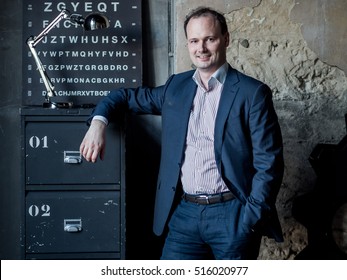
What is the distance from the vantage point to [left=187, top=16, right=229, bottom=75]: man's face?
8.29ft

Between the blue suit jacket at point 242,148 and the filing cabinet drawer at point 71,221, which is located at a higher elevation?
the blue suit jacket at point 242,148

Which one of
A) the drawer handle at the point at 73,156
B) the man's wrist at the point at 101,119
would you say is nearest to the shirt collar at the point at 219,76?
the man's wrist at the point at 101,119

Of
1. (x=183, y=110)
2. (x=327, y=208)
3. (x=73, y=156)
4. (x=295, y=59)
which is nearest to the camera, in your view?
(x=183, y=110)

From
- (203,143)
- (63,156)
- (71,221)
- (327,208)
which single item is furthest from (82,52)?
(327,208)

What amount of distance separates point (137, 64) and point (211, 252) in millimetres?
1343

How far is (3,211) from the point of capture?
3.59 metres

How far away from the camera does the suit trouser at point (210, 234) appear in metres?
2.45

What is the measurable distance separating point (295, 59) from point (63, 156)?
5.01 ft

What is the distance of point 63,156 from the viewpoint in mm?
2783

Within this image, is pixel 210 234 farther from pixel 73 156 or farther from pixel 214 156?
pixel 73 156

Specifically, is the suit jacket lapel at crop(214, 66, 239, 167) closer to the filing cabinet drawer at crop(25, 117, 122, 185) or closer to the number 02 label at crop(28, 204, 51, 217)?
the filing cabinet drawer at crop(25, 117, 122, 185)

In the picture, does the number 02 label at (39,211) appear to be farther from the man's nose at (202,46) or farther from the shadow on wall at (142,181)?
the man's nose at (202,46)

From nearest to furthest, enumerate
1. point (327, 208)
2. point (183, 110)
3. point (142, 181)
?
point (183, 110) → point (327, 208) → point (142, 181)

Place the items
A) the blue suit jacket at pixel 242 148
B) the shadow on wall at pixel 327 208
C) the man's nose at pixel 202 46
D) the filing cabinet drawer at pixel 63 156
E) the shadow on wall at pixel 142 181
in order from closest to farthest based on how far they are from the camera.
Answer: the blue suit jacket at pixel 242 148, the man's nose at pixel 202 46, the filing cabinet drawer at pixel 63 156, the shadow on wall at pixel 327 208, the shadow on wall at pixel 142 181
